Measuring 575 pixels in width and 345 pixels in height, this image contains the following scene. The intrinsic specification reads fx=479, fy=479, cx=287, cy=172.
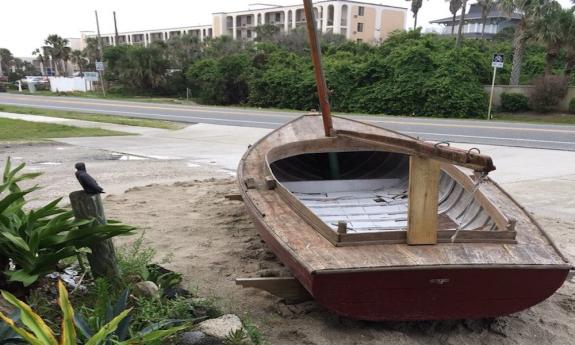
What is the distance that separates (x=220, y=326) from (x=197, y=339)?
17cm

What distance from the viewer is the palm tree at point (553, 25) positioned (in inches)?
934

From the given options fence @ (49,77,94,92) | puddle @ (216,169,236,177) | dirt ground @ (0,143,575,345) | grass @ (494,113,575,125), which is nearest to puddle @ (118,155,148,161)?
dirt ground @ (0,143,575,345)

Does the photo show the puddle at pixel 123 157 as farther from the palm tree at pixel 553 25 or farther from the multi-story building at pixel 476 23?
the multi-story building at pixel 476 23

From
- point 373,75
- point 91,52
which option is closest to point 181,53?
point 373,75

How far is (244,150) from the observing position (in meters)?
11.2

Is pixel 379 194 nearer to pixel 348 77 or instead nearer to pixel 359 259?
pixel 359 259

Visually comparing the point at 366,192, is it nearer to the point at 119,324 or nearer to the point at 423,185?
the point at 423,185

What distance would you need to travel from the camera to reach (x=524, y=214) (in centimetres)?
390

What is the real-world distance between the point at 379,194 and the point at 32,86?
50.9m

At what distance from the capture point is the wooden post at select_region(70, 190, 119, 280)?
2961mm

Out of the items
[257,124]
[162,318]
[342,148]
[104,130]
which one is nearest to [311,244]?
[162,318]

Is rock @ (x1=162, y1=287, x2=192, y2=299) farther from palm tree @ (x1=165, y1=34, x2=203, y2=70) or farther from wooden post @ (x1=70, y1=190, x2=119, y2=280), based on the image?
palm tree @ (x1=165, y1=34, x2=203, y2=70)

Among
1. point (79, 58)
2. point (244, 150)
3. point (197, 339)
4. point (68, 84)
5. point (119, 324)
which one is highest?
point (79, 58)

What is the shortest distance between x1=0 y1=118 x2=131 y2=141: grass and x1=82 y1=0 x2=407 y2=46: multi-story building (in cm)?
4865
